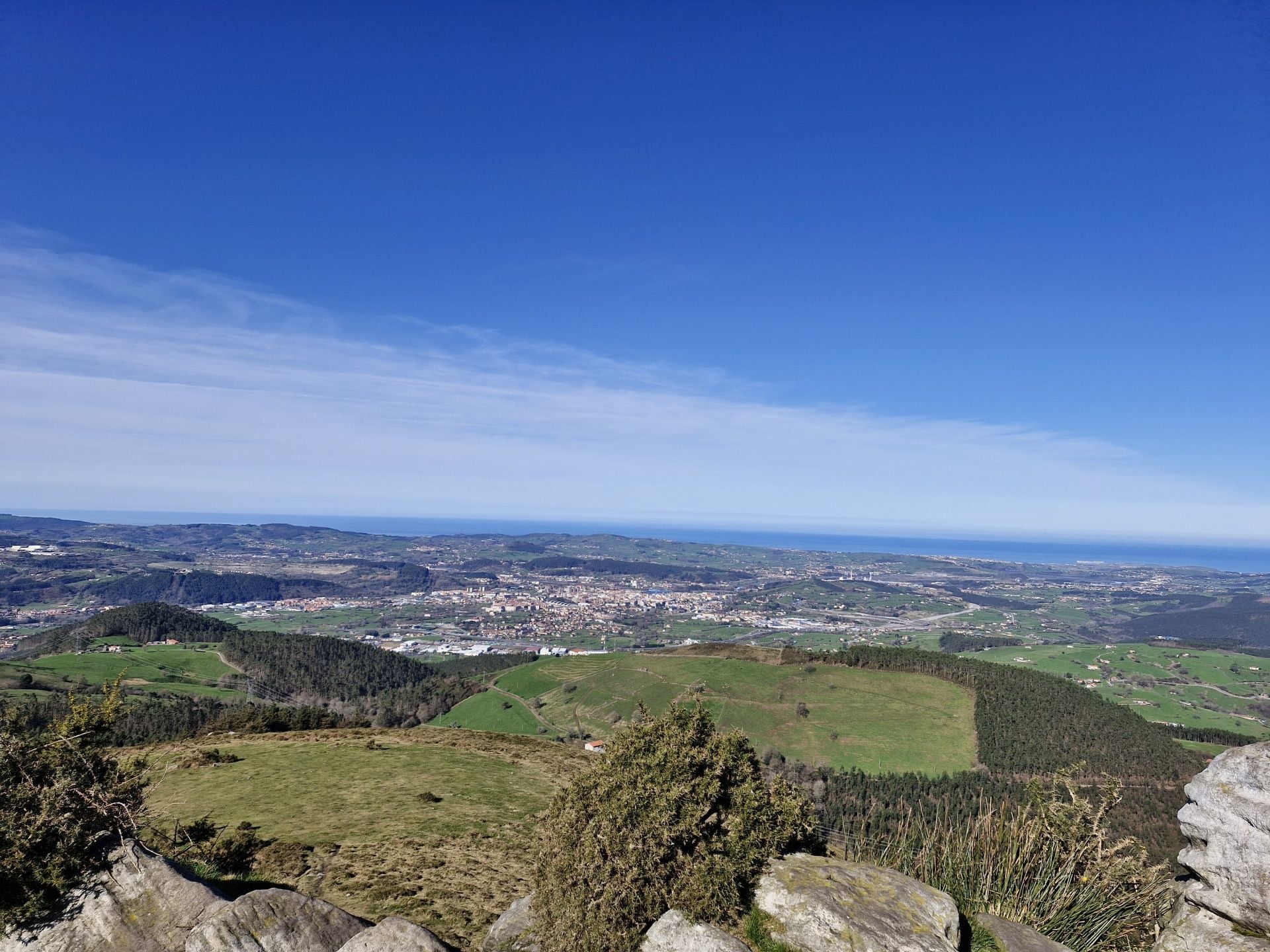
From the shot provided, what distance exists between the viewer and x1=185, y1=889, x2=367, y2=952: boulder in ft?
30.1

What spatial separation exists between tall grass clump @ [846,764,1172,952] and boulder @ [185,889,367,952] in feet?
37.8

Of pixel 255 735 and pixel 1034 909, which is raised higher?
pixel 1034 909

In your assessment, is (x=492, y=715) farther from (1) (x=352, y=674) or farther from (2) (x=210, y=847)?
(2) (x=210, y=847)

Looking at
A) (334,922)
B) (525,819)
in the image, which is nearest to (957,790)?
(525,819)

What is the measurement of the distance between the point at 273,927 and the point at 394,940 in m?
→ 2.00

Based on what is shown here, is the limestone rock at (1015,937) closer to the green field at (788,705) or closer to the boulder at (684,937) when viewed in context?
the boulder at (684,937)

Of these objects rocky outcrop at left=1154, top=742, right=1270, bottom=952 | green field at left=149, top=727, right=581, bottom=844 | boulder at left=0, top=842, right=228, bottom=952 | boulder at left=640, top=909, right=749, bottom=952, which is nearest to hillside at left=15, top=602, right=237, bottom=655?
green field at left=149, top=727, right=581, bottom=844

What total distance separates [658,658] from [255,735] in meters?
108

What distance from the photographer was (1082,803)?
14.0m

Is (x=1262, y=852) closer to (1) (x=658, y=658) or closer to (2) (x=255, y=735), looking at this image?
(2) (x=255, y=735)

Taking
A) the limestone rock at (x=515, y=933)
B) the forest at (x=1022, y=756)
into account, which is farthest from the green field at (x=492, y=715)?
the limestone rock at (x=515, y=933)

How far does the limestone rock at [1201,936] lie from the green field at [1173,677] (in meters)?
150

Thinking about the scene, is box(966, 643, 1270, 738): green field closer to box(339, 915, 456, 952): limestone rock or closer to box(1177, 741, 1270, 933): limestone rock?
box(1177, 741, 1270, 933): limestone rock

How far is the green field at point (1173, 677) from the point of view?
126 meters
